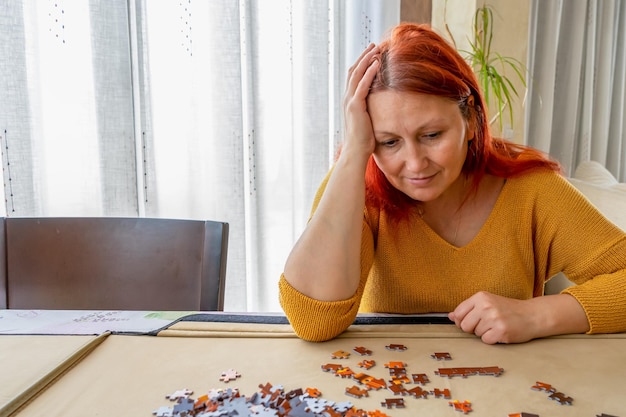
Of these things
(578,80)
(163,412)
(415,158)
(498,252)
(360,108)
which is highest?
(578,80)

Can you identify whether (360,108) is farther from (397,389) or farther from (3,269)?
(3,269)

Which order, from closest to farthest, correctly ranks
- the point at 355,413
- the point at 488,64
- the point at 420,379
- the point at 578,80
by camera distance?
the point at 355,413 < the point at 420,379 < the point at 488,64 < the point at 578,80

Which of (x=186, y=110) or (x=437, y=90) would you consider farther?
(x=186, y=110)

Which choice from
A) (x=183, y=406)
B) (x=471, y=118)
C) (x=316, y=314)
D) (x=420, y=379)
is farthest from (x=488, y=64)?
(x=183, y=406)

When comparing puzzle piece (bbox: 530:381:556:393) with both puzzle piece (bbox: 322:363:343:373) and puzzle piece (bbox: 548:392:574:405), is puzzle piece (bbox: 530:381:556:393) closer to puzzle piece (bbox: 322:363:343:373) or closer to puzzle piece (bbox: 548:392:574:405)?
puzzle piece (bbox: 548:392:574:405)

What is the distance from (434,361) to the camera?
3.33 ft

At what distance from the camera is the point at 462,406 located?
2.79 ft

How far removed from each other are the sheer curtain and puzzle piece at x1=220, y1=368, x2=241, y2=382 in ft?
5.82

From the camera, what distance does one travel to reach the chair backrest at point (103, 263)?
1.53 metres

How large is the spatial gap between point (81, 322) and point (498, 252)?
1.06 meters

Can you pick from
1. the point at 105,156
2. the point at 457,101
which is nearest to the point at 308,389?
the point at 457,101

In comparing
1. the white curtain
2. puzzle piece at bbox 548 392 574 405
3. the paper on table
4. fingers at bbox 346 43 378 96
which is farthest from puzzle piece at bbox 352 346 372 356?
the white curtain

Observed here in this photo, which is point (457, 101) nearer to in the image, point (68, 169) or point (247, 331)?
point (247, 331)

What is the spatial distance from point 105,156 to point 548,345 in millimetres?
2088
